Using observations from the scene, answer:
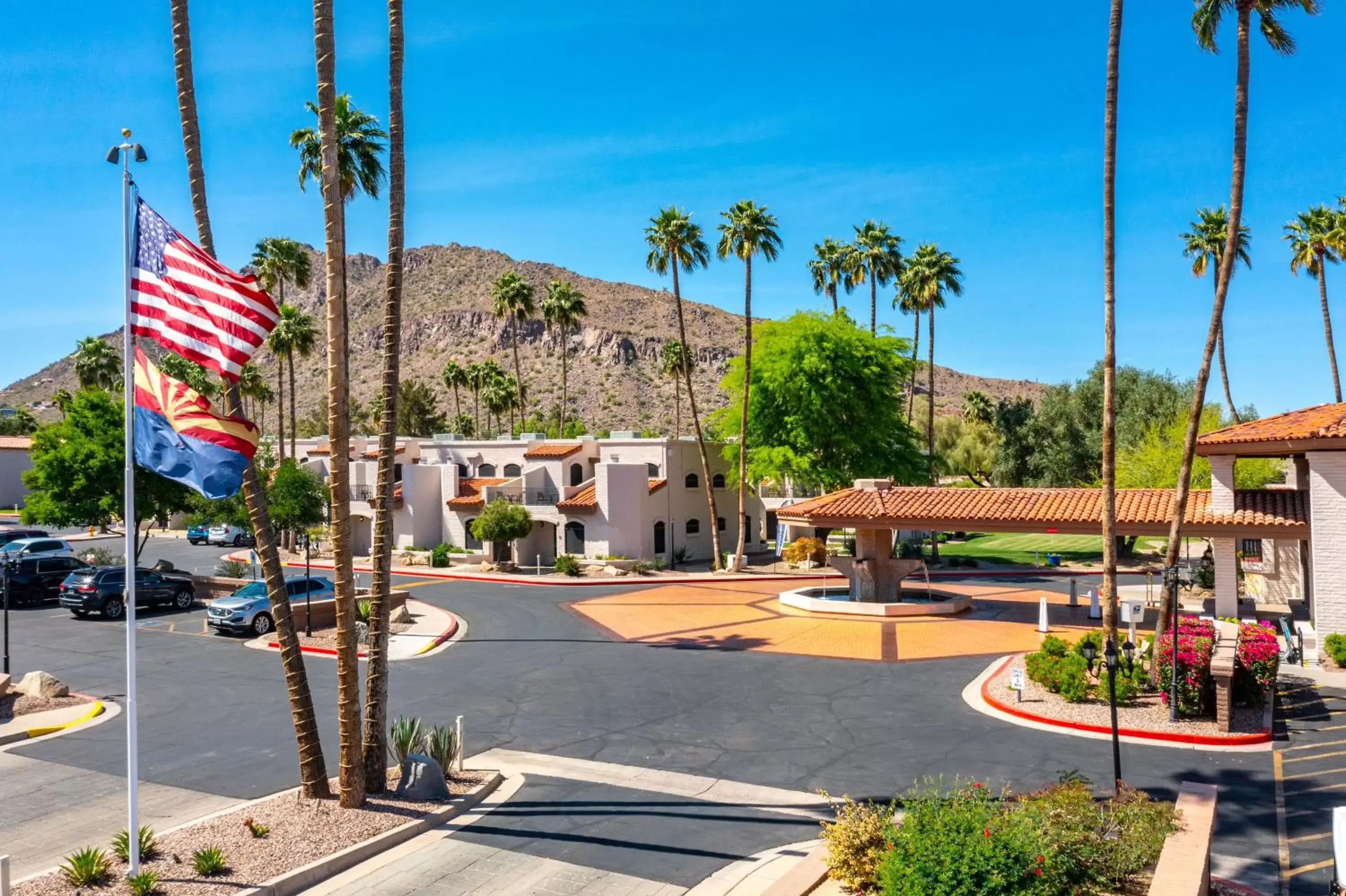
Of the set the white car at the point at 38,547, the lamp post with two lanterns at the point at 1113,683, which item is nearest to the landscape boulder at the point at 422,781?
the lamp post with two lanterns at the point at 1113,683

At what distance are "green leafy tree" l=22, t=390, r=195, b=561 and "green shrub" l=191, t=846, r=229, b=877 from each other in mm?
28273

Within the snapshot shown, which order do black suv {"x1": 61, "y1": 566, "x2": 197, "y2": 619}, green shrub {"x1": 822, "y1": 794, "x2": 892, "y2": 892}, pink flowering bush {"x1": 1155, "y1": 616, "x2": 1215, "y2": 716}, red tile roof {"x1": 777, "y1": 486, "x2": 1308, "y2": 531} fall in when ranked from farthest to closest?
1. black suv {"x1": 61, "y1": 566, "x2": 197, "y2": 619}
2. red tile roof {"x1": 777, "y1": 486, "x2": 1308, "y2": 531}
3. pink flowering bush {"x1": 1155, "y1": 616, "x2": 1215, "y2": 716}
4. green shrub {"x1": 822, "y1": 794, "x2": 892, "y2": 892}

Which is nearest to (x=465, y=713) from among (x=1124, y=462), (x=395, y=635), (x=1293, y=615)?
(x=395, y=635)

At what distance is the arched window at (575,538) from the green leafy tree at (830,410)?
942cm

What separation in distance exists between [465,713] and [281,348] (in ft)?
124

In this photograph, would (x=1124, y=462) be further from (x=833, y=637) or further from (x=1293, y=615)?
(x=833, y=637)

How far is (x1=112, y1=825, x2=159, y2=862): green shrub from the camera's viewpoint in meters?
10.7

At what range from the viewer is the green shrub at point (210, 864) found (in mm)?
10195

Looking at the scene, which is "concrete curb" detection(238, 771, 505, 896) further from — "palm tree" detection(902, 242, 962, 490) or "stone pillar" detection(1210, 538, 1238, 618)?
"palm tree" detection(902, 242, 962, 490)

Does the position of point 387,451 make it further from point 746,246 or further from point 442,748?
point 746,246

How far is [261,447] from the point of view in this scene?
49.7 metres

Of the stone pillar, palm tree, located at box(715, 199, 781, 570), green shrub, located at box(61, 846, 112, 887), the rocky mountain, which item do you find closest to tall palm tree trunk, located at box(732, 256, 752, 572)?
palm tree, located at box(715, 199, 781, 570)

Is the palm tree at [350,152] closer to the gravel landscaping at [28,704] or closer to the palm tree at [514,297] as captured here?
the gravel landscaping at [28,704]

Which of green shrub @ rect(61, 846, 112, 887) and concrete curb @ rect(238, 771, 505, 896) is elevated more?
green shrub @ rect(61, 846, 112, 887)
